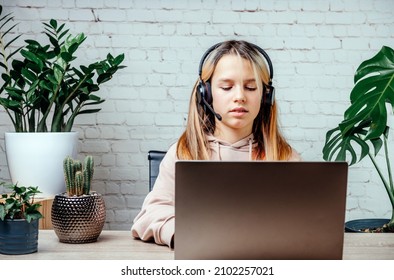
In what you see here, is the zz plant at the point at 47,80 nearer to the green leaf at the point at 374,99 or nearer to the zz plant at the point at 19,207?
the green leaf at the point at 374,99

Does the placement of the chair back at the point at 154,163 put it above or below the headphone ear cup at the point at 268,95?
below

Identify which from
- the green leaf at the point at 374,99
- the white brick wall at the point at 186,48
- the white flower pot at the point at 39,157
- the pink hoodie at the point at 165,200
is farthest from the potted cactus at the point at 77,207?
the white brick wall at the point at 186,48

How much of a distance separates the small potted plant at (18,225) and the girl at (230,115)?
1.24ft

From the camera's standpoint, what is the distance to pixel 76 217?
1.26 m

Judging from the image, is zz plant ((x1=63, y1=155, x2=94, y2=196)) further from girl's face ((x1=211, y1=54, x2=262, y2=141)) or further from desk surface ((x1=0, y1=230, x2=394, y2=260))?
girl's face ((x1=211, y1=54, x2=262, y2=141))

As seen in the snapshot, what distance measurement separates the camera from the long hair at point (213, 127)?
1.65m

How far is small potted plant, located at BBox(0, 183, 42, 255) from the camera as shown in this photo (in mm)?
1167

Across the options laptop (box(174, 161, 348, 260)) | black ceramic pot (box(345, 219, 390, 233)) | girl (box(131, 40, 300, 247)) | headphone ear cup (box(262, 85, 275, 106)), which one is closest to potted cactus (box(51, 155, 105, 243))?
girl (box(131, 40, 300, 247))

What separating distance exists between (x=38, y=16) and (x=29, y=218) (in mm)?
1887

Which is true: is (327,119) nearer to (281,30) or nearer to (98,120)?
(281,30)

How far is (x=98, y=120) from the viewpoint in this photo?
2.86 meters

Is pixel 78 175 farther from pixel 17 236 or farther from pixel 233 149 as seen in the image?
pixel 233 149

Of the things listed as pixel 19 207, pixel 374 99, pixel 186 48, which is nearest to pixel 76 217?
pixel 19 207
